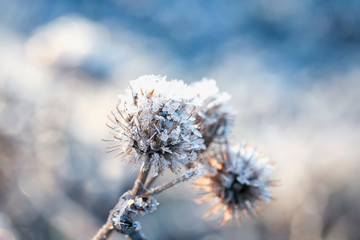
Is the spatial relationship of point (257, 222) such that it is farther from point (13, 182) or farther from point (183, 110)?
point (183, 110)

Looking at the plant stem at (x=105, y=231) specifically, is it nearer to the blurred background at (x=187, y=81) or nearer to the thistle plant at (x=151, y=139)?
the thistle plant at (x=151, y=139)

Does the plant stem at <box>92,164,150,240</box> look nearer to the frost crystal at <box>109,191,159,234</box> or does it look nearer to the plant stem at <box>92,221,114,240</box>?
the plant stem at <box>92,221,114,240</box>

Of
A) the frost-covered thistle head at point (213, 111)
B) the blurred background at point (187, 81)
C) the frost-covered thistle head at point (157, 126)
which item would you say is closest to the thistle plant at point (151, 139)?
the frost-covered thistle head at point (157, 126)

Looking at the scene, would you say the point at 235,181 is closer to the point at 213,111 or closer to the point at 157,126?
the point at 213,111

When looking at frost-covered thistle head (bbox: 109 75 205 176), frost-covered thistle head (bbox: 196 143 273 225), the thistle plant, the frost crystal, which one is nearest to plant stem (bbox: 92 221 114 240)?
the thistle plant

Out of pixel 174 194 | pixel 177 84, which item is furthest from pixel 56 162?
pixel 177 84

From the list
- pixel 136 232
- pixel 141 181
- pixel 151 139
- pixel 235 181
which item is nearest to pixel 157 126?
pixel 151 139

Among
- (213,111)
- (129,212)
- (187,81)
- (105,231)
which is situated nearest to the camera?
(129,212)
